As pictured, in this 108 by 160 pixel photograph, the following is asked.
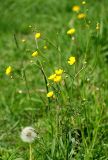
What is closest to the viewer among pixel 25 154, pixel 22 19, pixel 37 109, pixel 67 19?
pixel 25 154

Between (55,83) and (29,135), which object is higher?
(55,83)

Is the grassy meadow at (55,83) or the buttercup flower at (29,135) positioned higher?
the grassy meadow at (55,83)

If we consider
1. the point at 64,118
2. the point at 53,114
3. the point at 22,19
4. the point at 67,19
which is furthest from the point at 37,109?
the point at 22,19

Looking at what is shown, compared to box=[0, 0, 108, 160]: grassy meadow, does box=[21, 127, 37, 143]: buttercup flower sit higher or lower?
lower

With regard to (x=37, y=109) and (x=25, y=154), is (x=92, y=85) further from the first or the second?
(x=25, y=154)

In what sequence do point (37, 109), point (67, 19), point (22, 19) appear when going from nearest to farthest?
point (37, 109) → point (67, 19) → point (22, 19)

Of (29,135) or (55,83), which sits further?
(55,83)

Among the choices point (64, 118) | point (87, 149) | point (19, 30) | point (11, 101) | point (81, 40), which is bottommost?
point (87, 149)

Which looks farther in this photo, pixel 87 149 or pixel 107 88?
pixel 107 88
